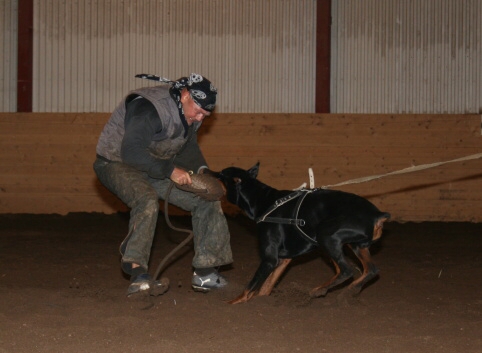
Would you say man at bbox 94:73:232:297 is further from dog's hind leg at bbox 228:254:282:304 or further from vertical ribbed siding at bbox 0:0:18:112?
vertical ribbed siding at bbox 0:0:18:112

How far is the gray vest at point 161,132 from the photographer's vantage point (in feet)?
16.0

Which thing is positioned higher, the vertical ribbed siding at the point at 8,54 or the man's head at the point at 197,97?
the vertical ribbed siding at the point at 8,54

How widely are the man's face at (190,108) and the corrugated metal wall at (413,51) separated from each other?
649cm

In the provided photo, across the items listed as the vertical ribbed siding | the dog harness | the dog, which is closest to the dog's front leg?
the dog

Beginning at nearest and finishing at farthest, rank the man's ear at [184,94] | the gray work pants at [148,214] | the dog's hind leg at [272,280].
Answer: the gray work pants at [148,214]
the man's ear at [184,94]
the dog's hind leg at [272,280]

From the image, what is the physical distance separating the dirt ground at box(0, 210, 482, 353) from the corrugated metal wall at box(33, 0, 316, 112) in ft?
12.5

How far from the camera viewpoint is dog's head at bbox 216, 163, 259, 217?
550cm

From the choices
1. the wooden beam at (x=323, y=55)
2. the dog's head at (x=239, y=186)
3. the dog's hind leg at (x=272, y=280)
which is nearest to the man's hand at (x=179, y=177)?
the dog's head at (x=239, y=186)

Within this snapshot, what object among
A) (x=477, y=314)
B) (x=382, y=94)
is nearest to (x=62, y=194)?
(x=382, y=94)

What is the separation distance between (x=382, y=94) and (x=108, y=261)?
5.79 metres

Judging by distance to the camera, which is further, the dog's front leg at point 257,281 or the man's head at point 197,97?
the dog's front leg at point 257,281

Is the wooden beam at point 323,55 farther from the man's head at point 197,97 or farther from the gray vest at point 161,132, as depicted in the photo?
the man's head at point 197,97

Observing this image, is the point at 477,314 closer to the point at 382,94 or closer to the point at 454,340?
the point at 454,340

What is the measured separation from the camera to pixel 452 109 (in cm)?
1101
